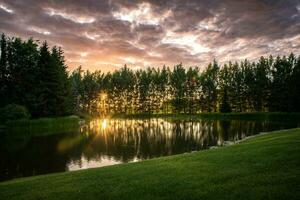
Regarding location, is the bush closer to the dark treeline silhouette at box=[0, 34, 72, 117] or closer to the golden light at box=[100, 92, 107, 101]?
the dark treeline silhouette at box=[0, 34, 72, 117]

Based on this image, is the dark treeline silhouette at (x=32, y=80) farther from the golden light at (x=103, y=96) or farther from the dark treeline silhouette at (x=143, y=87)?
the golden light at (x=103, y=96)

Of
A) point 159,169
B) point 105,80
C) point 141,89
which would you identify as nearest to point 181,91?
point 141,89

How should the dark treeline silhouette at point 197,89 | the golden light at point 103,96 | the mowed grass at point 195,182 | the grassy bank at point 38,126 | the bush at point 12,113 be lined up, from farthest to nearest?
the golden light at point 103,96, the dark treeline silhouette at point 197,89, the bush at point 12,113, the grassy bank at point 38,126, the mowed grass at point 195,182

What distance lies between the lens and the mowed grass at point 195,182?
392 inches

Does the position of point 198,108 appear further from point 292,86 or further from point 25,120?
point 25,120

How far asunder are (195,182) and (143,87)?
403 feet

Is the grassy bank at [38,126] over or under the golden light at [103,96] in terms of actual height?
under

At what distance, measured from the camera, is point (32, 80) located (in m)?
64.0

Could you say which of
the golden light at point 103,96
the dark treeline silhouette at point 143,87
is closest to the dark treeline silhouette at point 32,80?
the dark treeline silhouette at point 143,87

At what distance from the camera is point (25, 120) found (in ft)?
169

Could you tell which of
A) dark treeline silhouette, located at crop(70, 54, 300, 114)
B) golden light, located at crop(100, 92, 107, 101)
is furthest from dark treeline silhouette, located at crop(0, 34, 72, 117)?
golden light, located at crop(100, 92, 107, 101)

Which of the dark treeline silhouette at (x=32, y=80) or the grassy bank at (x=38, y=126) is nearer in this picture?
the grassy bank at (x=38, y=126)

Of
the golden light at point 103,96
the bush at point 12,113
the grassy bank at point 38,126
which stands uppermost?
the golden light at point 103,96

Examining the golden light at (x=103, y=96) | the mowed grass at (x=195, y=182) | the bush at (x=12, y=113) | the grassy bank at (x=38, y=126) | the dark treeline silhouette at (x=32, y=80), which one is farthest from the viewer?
the golden light at (x=103, y=96)
